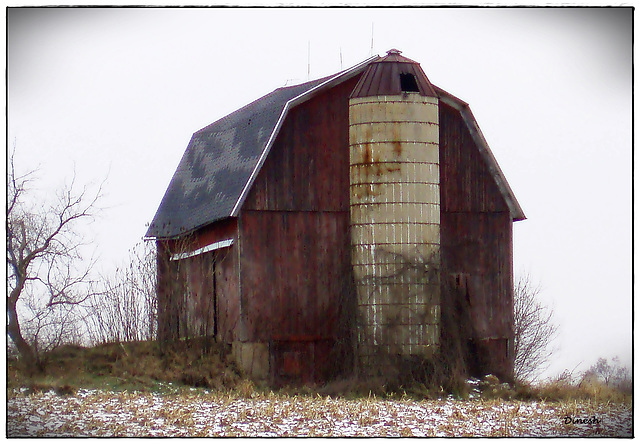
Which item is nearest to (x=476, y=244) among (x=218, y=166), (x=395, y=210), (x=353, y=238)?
(x=395, y=210)

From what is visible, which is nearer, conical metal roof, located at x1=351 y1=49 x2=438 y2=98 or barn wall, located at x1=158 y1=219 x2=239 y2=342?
conical metal roof, located at x1=351 y1=49 x2=438 y2=98

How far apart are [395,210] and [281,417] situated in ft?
19.2

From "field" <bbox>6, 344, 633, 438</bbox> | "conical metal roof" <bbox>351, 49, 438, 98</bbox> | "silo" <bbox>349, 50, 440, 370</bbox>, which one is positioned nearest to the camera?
"field" <bbox>6, 344, 633, 438</bbox>

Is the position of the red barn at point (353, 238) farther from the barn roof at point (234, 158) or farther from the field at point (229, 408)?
the field at point (229, 408)

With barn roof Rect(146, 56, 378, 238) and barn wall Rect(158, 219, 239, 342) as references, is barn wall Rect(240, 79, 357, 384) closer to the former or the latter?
barn roof Rect(146, 56, 378, 238)

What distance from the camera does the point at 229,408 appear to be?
1861 centimetres

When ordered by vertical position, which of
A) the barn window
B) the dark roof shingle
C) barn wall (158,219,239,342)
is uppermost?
the barn window

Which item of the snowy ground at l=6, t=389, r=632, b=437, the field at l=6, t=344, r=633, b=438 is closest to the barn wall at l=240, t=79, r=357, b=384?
the field at l=6, t=344, r=633, b=438

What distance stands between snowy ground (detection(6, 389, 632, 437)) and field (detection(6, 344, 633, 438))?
15 millimetres

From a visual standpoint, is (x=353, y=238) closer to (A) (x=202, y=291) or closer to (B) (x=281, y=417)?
(A) (x=202, y=291)

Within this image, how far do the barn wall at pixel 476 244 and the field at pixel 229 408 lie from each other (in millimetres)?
2299

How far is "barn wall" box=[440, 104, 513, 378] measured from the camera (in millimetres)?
24047

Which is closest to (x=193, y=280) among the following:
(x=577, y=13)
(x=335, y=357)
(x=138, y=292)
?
(x=138, y=292)

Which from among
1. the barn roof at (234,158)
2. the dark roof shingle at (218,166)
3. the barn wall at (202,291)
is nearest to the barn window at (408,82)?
the barn roof at (234,158)
